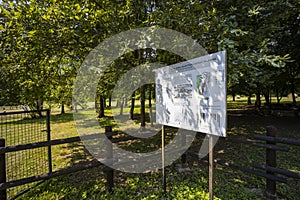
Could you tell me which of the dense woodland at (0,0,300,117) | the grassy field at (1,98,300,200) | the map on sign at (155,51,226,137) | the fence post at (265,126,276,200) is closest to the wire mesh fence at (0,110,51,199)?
the grassy field at (1,98,300,200)

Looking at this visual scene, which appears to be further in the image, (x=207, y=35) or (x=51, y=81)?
(x=51, y=81)

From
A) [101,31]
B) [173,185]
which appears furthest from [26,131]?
[173,185]

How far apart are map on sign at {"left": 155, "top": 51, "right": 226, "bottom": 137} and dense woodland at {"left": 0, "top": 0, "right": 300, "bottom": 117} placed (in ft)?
2.67

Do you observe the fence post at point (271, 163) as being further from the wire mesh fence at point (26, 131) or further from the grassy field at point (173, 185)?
the wire mesh fence at point (26, 131)

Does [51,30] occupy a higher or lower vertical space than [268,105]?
higher

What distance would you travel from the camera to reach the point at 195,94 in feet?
7.56

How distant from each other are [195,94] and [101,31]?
105 inches

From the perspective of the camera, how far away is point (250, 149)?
5113mm

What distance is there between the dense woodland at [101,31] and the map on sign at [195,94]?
2.67ft

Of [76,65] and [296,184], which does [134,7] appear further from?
[296,184]

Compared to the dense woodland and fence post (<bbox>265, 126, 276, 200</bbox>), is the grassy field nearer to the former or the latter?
fence post (<bbox>265, 126, 276, 200</bbox>)

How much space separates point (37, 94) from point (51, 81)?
548mm

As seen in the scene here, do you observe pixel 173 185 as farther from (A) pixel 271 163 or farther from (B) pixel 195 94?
(B) pixel 195 94

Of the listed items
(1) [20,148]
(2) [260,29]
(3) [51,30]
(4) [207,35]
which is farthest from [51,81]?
(2) [260,29]
